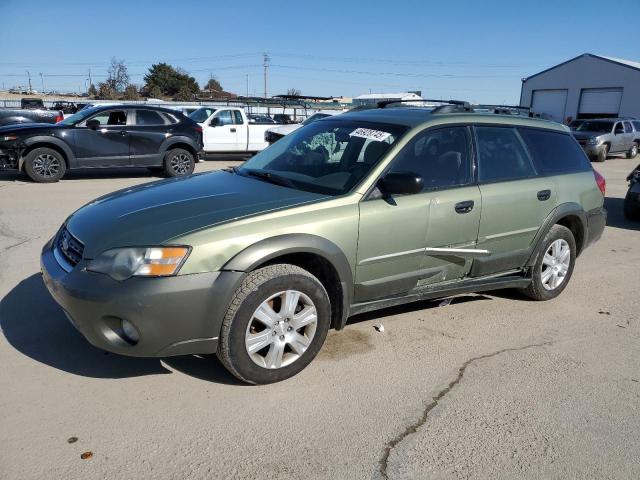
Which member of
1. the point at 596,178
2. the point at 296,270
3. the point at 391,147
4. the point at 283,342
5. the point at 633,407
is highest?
the point at 391,147

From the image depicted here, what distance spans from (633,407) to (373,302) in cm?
172

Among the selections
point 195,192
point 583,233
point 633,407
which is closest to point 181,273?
point 195,192

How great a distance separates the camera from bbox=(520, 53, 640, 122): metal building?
115ft

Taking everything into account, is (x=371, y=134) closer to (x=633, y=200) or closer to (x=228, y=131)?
(x=633, y=200)

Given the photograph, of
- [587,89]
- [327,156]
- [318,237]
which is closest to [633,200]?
[327,156]

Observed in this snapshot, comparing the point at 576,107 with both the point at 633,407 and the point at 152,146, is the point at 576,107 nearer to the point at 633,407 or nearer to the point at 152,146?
the point at 152,146

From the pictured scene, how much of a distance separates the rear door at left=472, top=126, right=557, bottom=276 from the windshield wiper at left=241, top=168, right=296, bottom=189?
5.05 ft

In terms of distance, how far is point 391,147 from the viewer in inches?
150

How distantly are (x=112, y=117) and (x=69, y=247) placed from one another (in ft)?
30.3

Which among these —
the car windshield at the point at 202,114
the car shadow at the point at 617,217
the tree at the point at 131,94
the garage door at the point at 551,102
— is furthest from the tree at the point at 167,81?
the car shadow at the point at 617,217

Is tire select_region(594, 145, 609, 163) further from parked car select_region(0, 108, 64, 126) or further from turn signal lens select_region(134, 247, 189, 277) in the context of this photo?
turn signal lens select_region(134, 247, 189, 277)

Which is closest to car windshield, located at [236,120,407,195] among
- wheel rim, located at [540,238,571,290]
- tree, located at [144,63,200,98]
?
wheel rim, located at [540,238,571,290]

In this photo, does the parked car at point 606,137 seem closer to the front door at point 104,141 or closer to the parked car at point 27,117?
the front door at point 104,141

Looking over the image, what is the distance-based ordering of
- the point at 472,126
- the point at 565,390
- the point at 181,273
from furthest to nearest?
the point at 472,126 < the point at 565,390 < the point at 181,273
